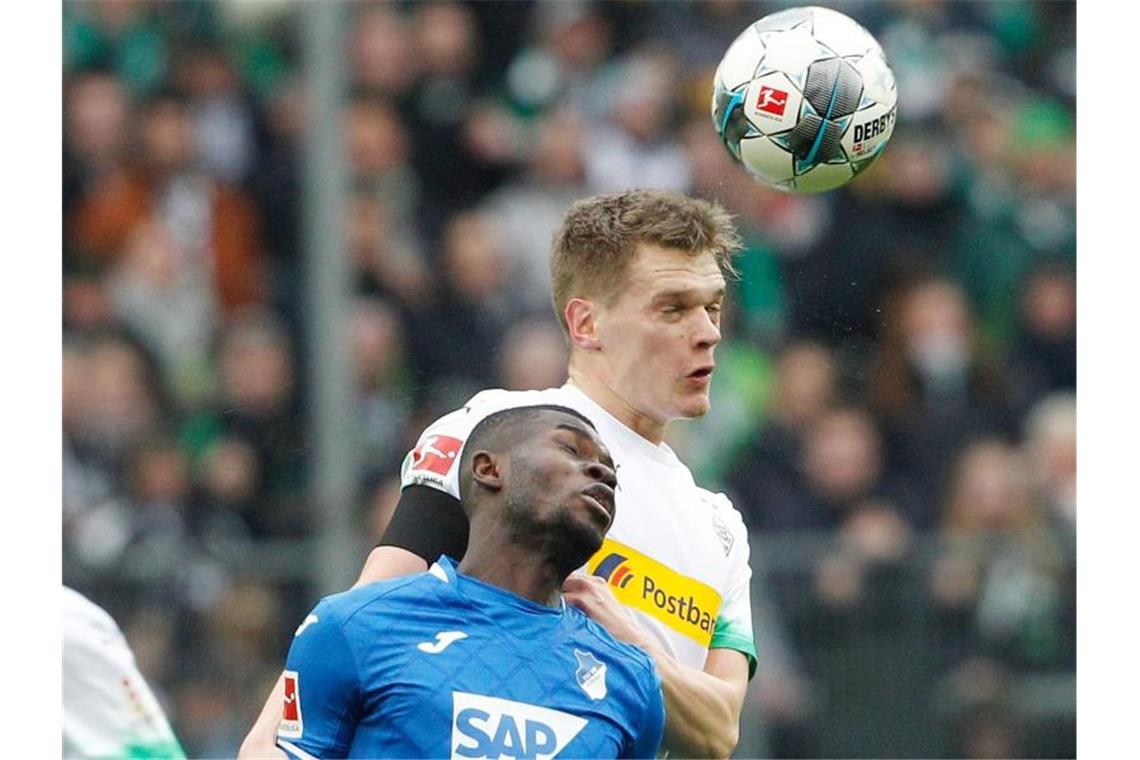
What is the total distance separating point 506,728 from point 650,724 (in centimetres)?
38

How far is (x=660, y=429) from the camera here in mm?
5332

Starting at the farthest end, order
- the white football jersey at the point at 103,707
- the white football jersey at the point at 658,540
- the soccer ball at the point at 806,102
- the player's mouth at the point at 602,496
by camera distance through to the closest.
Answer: the white football jersey at the point at 103,707
the soccer ball at the point at 806,102
the white football jersey at the point at 658,540
the player's mouth at the point at 602,496

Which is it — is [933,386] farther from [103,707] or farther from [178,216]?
[103,707]

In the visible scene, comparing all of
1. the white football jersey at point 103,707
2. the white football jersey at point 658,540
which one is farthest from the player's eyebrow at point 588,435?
the white football jersey at point 103,707

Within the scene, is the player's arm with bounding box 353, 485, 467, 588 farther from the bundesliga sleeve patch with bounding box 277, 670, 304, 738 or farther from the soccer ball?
the soccer ball

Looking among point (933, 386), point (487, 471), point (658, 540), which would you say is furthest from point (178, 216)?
point (487, 471)

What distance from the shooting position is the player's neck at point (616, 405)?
17.3 feet

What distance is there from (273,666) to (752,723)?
2099 millimetres

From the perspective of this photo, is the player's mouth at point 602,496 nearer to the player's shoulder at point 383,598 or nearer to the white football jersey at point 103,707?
the player's shoulder at point 383,598

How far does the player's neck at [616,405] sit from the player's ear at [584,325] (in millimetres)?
72

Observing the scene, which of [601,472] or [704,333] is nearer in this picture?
[601,472]

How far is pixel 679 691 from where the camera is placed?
189 inches

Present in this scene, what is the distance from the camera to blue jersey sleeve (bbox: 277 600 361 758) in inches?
174

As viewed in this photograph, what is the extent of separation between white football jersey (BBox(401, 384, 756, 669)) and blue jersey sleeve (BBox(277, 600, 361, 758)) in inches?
23.0
